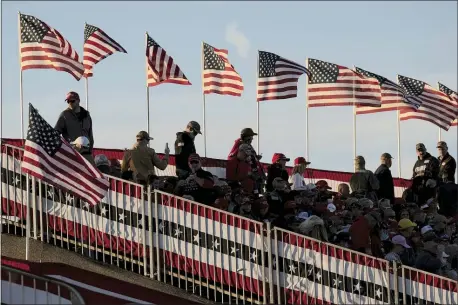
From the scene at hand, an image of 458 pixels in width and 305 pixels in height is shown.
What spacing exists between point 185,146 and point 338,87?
29.8 ft

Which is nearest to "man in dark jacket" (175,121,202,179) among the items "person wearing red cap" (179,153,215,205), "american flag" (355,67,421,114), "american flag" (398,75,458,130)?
"person wearing red cap" (179,153,215,205)

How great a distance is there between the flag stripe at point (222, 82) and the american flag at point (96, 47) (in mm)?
2739

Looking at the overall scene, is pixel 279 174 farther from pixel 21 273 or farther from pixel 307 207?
pixel 21 273

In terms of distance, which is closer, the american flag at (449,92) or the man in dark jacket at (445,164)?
the man in dark jacket at (445,164)

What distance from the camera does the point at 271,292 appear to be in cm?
1925

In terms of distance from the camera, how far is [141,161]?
22.3 metres

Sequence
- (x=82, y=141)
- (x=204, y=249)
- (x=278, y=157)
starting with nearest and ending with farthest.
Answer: (x=204, y=249)
(x=82, y=141)
(x=278, y=157)

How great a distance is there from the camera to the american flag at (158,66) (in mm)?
29312

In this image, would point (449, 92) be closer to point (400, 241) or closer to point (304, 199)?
point (304, 199)

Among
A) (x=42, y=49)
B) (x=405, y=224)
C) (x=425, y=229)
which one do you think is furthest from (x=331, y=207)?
(x=42, y=49)

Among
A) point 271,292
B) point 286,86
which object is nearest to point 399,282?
point 271,292

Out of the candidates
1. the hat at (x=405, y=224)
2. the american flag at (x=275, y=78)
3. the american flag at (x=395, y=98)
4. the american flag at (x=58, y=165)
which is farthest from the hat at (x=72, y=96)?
the american flag at (x=395, y=98)

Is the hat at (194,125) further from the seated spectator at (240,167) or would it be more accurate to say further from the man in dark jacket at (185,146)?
the seated spectator at (240,167)

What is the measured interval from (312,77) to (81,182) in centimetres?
1377
